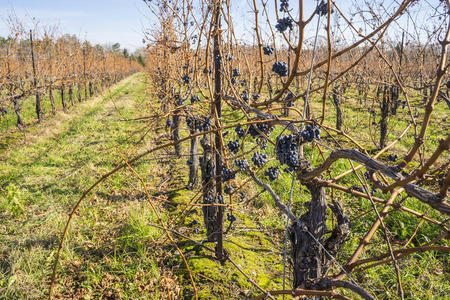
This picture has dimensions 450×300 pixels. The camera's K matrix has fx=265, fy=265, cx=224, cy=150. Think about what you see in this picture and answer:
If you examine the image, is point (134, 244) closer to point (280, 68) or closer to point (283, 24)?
point (280, 68)

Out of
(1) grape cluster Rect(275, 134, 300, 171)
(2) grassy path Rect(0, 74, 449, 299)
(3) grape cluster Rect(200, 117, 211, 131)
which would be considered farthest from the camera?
(2) grassy path Rect(0, 74, 449, 299)

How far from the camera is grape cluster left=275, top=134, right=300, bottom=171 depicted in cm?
129

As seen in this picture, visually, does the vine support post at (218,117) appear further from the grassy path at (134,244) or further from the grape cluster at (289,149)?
the grape cluster at (289,149)

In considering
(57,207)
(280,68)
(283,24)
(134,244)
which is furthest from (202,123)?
(57,207)

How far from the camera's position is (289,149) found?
131 cm

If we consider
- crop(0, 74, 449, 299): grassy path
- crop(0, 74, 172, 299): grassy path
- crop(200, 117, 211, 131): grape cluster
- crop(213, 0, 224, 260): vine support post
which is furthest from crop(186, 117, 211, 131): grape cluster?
crop(0, 74, 172, 299): grassy path

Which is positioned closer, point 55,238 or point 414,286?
point 414,286

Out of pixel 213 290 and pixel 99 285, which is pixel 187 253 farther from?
pixel 99 285

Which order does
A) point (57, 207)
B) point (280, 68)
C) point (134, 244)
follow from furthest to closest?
point (57, 207), point (134, 244), point (280, 68)

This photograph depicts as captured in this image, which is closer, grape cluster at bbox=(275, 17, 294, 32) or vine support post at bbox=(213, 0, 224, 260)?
grape cluster at bbox=(275, 17, 294, 32)

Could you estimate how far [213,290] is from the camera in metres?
2.67

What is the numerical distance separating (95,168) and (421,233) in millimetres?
6216

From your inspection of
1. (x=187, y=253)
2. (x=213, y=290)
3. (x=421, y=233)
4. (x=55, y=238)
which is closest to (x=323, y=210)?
(x=213, y=290)

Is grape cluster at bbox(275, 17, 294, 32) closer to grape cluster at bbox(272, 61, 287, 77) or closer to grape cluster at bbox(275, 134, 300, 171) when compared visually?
grape cluster at bbox(272, 61, 287, 77)
